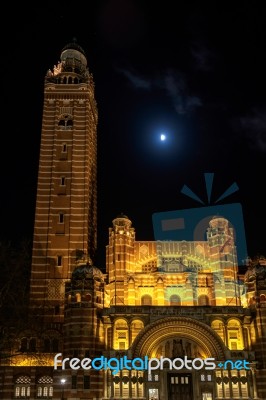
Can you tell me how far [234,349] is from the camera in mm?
64188

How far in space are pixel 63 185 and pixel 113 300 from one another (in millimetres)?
20810

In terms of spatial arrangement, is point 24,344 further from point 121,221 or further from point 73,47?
point 73,47

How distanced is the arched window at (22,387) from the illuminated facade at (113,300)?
0.13 meters

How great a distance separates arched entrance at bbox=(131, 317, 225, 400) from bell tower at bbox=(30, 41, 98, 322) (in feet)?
53.8

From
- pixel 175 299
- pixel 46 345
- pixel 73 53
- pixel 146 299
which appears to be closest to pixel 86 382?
pixel 46 345

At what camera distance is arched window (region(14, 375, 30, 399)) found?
207ft

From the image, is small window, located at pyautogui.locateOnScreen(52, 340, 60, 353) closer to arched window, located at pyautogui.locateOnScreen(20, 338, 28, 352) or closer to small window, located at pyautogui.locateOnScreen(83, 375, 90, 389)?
arched window, located at pyautogui.locateOnScreen(20, 338, 28, 352)

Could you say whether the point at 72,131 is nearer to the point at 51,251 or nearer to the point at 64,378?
the point at 51,251

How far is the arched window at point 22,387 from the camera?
63.2 meters

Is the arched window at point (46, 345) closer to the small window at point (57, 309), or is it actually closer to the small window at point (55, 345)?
the small window at point (55, 345)

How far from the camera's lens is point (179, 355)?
205 feet

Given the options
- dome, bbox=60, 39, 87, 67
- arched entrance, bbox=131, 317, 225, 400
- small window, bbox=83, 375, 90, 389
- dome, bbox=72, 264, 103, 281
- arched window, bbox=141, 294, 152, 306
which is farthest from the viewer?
dome, bbox=60, 39, 87, 67

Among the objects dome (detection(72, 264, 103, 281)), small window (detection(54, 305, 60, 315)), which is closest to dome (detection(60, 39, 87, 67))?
dome (detection(72, 264, 103, 281))

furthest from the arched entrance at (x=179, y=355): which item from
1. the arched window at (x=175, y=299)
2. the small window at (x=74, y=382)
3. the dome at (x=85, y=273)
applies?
the arched window at (x=175, y=299)
